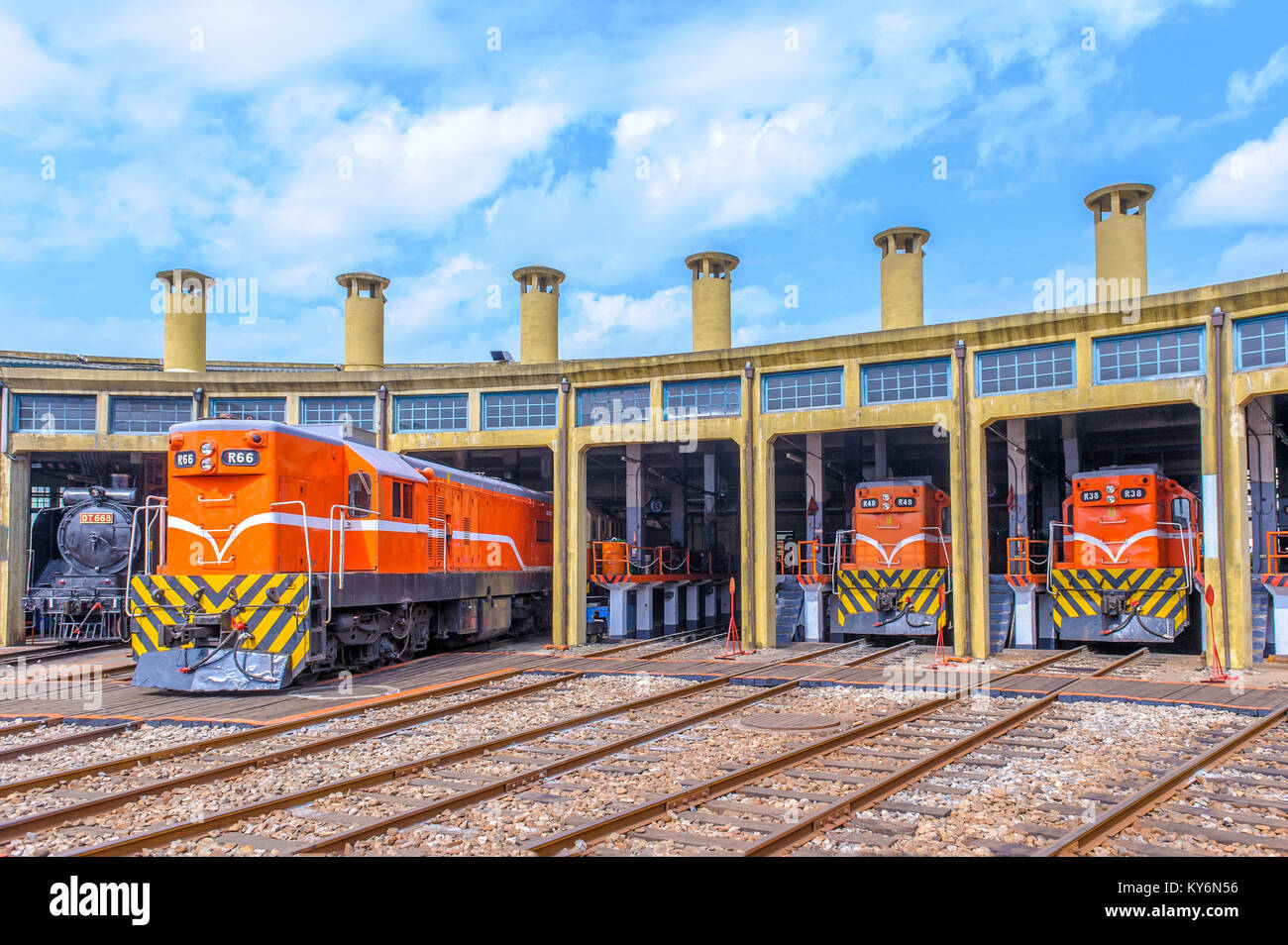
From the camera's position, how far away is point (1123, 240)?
18.3 m

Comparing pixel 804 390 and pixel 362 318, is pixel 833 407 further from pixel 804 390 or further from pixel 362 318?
pixel 362 318

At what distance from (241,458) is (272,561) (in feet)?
4.49

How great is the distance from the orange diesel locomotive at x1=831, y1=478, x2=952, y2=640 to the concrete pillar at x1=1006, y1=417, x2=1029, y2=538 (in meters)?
1.48

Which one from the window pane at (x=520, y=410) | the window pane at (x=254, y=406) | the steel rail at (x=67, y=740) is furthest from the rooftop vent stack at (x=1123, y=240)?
the steel rail at (x=67, y=740)

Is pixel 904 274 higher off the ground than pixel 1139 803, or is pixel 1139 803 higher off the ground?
pixel 904 274

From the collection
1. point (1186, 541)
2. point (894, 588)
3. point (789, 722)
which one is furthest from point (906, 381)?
point (789, 722)

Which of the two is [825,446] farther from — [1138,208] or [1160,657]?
[1160,657]

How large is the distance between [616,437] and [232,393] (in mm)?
8154

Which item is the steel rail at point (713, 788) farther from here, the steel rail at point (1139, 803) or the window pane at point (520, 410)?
the window pane at point (520, 410)

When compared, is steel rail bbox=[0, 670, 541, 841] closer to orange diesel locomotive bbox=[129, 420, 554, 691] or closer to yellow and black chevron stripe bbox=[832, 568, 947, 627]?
orange diesel locomotive bbox=[129, 420, 554, 691]

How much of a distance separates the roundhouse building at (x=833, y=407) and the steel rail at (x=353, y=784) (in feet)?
24.0
